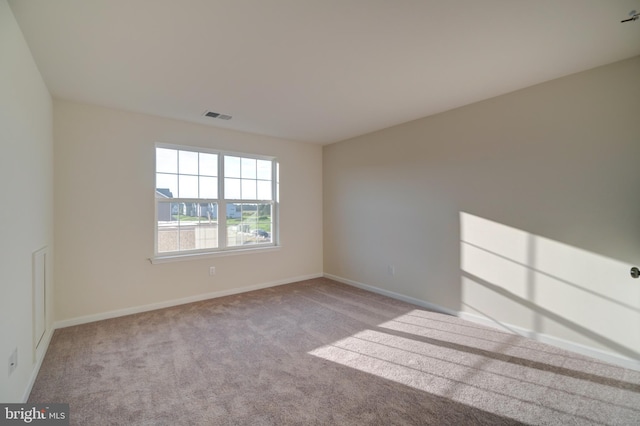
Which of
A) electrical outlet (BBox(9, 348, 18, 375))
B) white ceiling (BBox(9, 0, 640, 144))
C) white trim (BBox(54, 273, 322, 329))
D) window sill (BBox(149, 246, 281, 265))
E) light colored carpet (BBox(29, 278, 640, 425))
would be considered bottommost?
light colored carpet (BBox(29, 278, 640, 425))

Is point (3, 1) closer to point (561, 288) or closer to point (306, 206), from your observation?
point (306, 206)

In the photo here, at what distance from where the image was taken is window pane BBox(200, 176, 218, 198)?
414 centimetres

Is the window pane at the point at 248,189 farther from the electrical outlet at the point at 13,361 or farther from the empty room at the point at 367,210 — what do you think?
the electrical outlet at the point at 13,361

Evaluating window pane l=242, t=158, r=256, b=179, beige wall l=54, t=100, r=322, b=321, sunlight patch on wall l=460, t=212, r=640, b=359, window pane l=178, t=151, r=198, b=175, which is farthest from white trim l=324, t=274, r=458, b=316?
window pane l=178, t=151, r=198, b=175

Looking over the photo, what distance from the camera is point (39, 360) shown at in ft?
7.66

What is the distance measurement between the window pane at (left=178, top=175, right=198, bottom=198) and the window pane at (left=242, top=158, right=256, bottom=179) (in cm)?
78

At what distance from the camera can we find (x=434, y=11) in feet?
5.74

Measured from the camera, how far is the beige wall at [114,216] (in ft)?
10.3

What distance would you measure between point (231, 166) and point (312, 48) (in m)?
2.70

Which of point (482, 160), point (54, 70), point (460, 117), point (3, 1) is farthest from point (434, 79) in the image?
point (54, 70)

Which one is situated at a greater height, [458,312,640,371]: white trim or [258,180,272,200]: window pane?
[258,180,272,200]: window pane

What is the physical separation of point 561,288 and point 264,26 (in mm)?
3407

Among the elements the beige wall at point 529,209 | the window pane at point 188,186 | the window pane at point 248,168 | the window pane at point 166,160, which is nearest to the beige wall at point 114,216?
the window pane at point 166,160

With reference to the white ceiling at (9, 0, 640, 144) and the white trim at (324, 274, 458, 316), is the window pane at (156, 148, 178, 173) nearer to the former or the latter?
the white ceiling at (9, 0, 640, 144)
